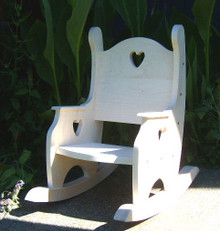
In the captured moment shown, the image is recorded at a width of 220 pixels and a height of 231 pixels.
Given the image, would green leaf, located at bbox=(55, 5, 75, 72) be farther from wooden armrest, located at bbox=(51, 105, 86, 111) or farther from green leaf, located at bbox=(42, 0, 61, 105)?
wooden armrest, located at bbox=(51, 105, 86, 111)

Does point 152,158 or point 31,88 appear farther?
point 31,88

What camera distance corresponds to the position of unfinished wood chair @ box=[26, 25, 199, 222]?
1.97 m

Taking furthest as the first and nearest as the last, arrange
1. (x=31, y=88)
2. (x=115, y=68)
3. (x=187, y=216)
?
1. (x=31, y=88)
2. (x=115, y=68)
3. (x=187, y=216)

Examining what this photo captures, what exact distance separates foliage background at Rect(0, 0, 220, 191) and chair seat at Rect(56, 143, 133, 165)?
40 centimetres

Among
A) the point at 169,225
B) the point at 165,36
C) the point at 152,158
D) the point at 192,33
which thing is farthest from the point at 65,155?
the point at 192,33

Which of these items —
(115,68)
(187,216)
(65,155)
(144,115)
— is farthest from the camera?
(115,68)

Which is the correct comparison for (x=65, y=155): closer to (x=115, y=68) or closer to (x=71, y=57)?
(x=115, y=68)

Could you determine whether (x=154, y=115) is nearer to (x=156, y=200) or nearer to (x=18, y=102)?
(x=156, y=200)

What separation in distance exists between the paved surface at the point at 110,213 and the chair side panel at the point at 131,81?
48 cm

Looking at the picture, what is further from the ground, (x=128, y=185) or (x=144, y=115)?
(x=144, y=115)

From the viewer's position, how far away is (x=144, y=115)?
1933 millimetres

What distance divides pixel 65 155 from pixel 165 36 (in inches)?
43.7

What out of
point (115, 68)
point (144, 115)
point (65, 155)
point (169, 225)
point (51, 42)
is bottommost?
point (169, 225)

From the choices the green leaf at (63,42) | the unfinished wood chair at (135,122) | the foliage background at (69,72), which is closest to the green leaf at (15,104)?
the foliage background at (69,72)
